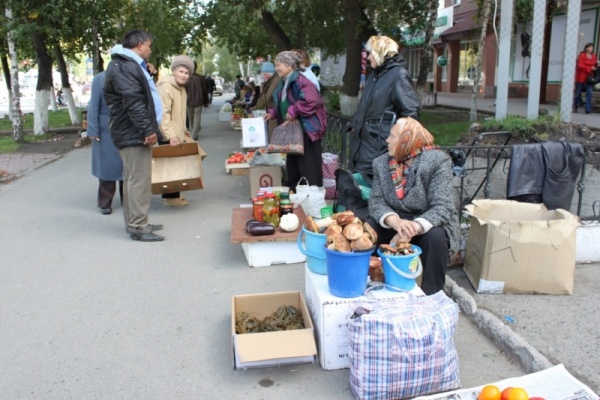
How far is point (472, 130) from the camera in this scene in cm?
753

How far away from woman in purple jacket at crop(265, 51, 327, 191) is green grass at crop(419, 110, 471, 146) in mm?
3473

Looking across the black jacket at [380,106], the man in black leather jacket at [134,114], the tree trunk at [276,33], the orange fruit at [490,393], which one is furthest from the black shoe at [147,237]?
the tree trunk at [276,33]

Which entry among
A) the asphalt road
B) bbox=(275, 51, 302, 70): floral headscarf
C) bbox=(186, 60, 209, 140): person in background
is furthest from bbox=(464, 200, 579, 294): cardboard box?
bbox=(186, 60, 209, 140): person in background

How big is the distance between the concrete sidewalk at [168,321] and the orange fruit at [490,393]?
42cm

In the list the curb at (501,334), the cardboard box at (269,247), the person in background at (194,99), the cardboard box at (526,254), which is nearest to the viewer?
the curb at (501,334)

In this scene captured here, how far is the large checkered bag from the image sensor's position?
276 centimetres

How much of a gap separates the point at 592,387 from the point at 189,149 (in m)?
4.77

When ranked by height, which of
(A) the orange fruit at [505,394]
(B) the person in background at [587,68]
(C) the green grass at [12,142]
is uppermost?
(B) the person in background at [587,68]

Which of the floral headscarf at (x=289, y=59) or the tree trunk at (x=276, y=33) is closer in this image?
the floral headscarf at (x=289, y=59)

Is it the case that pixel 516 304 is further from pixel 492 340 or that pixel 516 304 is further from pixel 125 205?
pixel 125 205

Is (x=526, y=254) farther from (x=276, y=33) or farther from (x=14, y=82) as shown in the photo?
(x=14, y=82)

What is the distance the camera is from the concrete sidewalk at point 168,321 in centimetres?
314

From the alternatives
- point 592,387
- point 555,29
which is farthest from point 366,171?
point 555,29

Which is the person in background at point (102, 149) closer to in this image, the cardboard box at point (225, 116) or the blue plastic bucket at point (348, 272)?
the blue plastic bucket at point (348, 272)
